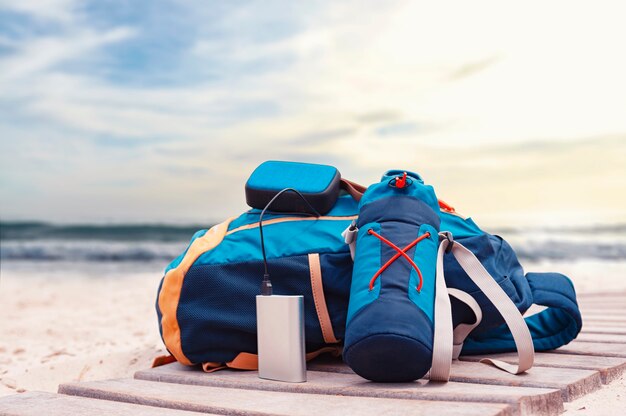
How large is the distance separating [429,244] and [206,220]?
14443 mm

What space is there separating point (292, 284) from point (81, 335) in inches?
94.1

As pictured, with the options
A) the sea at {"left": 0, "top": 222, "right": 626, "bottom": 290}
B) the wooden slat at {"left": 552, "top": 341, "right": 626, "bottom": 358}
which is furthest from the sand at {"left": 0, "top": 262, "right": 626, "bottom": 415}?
the sea at {"left": 0, "top": 222, "right": 626, "bottom": 290}

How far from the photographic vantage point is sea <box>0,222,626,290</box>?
10.0 metres

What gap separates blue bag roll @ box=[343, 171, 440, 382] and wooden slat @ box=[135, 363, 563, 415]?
60mm

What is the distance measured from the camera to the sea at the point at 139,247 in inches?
395

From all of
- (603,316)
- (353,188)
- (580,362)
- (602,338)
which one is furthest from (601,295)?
(353,188)

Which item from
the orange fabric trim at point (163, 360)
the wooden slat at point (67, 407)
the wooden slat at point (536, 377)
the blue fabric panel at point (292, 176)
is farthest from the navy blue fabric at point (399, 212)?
the orange fabric trim at point (163, 360)

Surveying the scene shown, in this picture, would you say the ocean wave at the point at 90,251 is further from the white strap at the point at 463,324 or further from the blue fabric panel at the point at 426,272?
the blue fabric panel at the point at 426,272

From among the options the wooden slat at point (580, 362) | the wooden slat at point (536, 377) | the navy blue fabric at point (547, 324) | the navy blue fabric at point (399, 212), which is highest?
the navy blue fabric at point (399, 212)

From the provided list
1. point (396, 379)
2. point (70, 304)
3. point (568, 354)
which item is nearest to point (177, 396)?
point (396, 379)

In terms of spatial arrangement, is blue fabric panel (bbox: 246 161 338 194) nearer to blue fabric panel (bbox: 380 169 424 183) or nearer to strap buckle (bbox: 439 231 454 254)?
blue fabric panel (bbox: 380 169 424 183)

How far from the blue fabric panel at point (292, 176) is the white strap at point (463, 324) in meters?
0.52

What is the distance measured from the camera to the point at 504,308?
1830mm

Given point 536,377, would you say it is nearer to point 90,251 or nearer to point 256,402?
point 256,402
